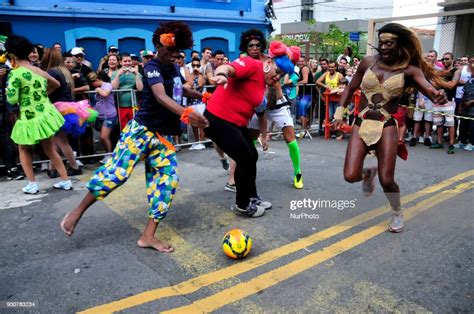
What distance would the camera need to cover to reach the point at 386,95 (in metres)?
3.96

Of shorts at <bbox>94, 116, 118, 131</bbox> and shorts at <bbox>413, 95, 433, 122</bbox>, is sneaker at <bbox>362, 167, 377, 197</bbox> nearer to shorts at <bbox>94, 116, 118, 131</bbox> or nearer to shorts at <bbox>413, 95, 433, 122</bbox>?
shorts at <bbox>94, 116, 118, 131</bbox>

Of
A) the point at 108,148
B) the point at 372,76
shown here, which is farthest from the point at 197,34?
the point at 372,76

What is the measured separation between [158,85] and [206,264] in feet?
5.12

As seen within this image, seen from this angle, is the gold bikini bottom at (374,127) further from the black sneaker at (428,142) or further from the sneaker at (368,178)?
the black sneaker at (428,142)

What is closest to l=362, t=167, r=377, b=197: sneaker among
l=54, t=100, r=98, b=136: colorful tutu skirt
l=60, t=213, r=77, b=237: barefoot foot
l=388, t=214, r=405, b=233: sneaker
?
l=388, t=214, r=405, b=233: sneaker

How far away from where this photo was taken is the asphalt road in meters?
2.94

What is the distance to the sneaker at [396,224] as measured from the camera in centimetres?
410

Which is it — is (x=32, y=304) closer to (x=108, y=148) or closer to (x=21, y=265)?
(x=21, y=265)

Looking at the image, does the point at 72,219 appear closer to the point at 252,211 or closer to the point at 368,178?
the point at 252,211

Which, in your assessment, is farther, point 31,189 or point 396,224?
point 31,189

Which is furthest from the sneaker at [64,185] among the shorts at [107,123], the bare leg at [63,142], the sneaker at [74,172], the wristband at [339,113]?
the wristband at [339,113]

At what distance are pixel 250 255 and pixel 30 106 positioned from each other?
3.45m

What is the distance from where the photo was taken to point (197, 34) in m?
15.3

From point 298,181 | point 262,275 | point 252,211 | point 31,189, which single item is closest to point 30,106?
point 31,189
